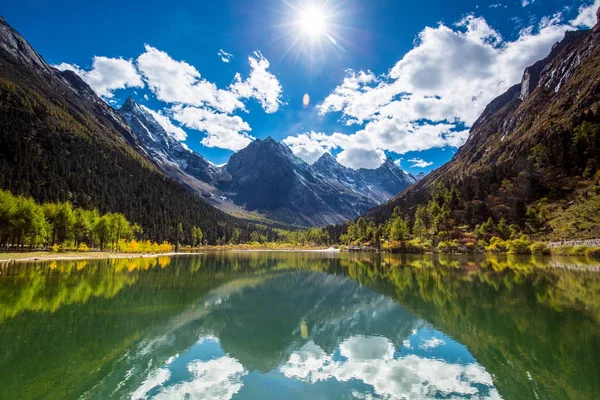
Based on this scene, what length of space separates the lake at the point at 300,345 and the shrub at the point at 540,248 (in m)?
58.8

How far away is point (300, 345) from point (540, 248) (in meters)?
85.1

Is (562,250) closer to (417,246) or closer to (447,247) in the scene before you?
(447,247)

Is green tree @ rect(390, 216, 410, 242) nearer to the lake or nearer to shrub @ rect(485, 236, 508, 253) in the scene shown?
shrub @ rect(485, 236, 508, 253)

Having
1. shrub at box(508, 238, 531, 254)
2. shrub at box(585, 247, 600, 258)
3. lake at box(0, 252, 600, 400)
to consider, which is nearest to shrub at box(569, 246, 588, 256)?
shrub at box(585, 247, 600, 258)

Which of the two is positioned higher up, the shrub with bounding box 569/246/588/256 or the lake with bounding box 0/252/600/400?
the shrub with bounding box 569/246/588/256

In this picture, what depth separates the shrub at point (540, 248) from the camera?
77.6 meters

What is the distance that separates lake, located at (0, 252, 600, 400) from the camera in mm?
10758

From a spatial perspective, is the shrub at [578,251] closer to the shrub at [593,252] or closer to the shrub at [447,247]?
the shrub at [593,252]

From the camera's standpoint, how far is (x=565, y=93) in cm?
18000

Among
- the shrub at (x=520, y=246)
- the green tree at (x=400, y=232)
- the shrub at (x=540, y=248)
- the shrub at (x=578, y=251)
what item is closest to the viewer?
the shrub at (x=578, y=251)

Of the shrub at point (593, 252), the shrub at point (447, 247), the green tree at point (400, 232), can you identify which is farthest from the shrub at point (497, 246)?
the green tree at point (400, 232)

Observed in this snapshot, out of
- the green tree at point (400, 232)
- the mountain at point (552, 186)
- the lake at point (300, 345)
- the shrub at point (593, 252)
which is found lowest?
the lake at point (300, 345)

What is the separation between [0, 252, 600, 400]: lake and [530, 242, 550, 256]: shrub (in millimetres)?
58779

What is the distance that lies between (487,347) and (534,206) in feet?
365
